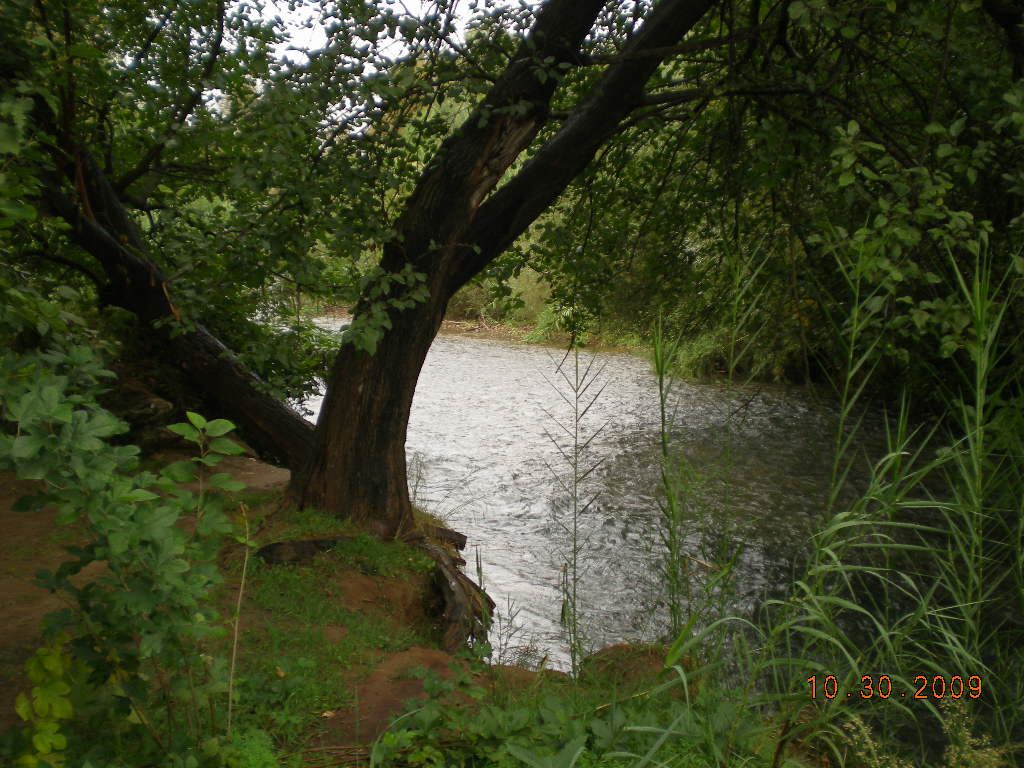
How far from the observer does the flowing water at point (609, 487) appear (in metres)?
Result: 5.73

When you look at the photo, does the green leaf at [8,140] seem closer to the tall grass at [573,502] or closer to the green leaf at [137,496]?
the green leaf at [137,496]

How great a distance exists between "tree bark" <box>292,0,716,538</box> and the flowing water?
1.17m

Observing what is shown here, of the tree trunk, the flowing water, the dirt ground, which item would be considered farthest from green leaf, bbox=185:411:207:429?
the tree trunk

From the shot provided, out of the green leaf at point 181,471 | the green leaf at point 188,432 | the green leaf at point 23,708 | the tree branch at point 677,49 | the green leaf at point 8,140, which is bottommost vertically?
the green leaf at point 23,708

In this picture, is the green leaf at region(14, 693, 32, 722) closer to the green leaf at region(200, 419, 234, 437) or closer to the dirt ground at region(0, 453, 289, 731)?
the dirt ground at region(0, 453, 289, 731)

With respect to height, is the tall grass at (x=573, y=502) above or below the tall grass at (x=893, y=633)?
below

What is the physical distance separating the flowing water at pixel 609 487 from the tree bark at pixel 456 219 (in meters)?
1.17

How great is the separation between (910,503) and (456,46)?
317 centimetres

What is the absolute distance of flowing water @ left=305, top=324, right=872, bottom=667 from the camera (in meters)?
5.73

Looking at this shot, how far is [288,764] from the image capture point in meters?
2.54

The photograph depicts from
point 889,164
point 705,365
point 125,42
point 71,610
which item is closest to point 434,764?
point 71,610

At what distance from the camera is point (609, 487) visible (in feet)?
29.5
